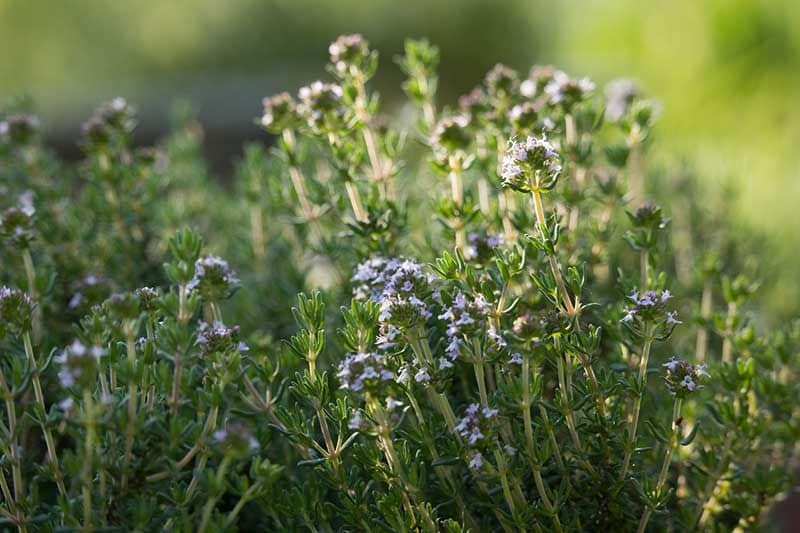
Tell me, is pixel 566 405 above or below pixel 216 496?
above

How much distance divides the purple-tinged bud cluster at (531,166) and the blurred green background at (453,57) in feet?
5.01

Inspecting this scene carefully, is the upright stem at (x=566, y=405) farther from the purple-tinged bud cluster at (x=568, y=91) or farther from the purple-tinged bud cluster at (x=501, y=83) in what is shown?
the purple-tinged bud cluster at (x=501, y=83)

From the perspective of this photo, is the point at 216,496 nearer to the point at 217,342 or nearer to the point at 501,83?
the point at 217,342

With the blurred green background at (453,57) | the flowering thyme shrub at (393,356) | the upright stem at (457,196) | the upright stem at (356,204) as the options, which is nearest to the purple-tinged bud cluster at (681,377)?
the flowering thyme shrub at (393,356)

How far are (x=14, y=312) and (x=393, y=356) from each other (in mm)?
640

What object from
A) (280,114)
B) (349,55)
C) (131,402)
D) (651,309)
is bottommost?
(131,402)

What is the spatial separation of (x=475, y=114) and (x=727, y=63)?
6234 mm

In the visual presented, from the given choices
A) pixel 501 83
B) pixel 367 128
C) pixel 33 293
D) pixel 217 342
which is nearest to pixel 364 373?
pixel 217 342

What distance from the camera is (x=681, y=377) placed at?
1.47 meters

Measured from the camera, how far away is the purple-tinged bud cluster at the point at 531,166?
145 centimetres

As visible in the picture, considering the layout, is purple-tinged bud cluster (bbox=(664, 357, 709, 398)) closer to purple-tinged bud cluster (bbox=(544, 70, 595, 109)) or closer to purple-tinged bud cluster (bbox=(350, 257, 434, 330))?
purple-tinged bud cluster (bbox=(350, 257, 434, 330))

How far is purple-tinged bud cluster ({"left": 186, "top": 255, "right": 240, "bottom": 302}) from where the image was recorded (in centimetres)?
147

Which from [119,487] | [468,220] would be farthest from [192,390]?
[468,220]

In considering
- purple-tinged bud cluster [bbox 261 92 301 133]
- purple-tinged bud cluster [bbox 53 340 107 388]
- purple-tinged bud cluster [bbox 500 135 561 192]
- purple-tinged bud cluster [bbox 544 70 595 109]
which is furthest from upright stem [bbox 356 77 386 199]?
purple-tinged bud cluster [bbox 53 340 107 388]
